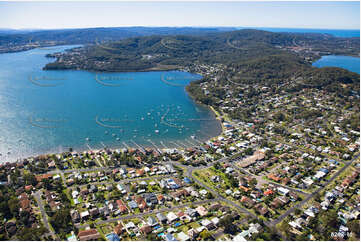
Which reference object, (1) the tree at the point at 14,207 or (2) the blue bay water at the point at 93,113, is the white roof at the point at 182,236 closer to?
(1) the tree at the point at 14,207

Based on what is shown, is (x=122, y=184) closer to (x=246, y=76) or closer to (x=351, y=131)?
(x=351, y=131)

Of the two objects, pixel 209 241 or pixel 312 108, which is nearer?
pixel 209 241

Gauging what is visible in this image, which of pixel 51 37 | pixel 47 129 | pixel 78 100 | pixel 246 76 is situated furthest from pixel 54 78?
pixel 51 37

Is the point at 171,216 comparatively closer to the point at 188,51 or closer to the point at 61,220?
the point at 61,220

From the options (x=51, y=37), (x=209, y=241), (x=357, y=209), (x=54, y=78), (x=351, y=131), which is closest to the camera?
(x=209, y=241)

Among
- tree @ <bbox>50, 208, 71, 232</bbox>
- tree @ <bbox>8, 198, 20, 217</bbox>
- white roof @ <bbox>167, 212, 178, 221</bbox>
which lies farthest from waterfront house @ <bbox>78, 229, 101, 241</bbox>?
tree @ <bbox>8, 198, 20, 217</bbox>

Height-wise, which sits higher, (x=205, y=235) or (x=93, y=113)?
(x=93, y=113)

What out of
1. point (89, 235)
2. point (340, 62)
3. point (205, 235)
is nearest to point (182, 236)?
point (205, 235)
